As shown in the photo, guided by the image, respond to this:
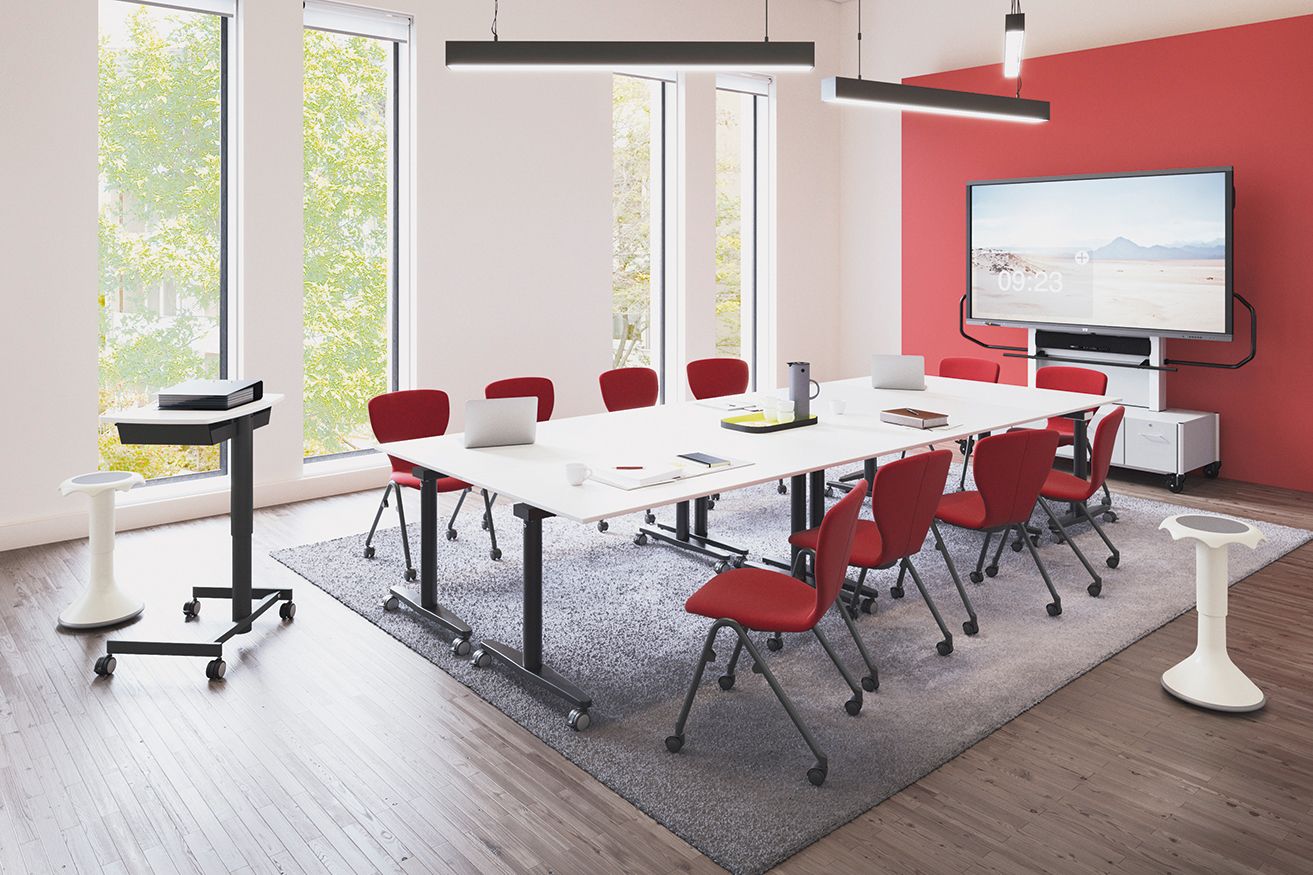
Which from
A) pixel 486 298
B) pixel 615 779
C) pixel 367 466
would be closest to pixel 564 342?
pixel 486 298

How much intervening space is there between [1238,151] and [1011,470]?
4.20 meters

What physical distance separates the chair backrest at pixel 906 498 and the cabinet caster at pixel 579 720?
4.09ft

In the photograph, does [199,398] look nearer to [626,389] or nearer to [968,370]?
[626,389]

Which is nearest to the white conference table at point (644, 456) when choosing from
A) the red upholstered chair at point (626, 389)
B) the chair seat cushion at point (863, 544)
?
the chair seat cushion at point (863, 544)

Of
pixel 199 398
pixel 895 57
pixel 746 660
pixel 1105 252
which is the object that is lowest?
pixel 746 660

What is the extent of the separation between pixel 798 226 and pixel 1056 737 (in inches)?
279

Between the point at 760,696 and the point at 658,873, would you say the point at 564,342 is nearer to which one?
the point at 760,696

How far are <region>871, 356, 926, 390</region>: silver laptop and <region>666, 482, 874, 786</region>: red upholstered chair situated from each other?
9.88ft

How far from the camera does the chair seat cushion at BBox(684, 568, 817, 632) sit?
3283mm

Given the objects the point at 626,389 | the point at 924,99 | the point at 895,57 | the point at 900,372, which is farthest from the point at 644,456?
the point at 895,57

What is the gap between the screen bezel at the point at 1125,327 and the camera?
22.3 feet

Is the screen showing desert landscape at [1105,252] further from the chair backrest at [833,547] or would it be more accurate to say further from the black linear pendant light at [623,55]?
the chair backrest at [833,547]

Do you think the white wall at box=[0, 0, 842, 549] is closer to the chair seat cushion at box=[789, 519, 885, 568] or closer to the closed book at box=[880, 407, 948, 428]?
the closed book at box=[880, 407, 948, 428]

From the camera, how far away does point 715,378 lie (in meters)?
6.90
